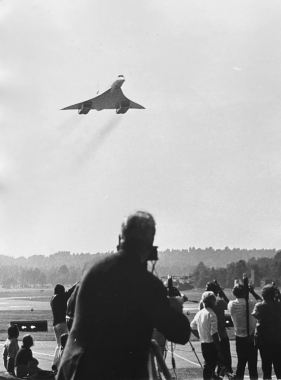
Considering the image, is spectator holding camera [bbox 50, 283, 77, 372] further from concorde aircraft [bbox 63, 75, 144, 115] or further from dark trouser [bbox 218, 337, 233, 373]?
concorde aircraft [bbox 63, 75, 144, 115]

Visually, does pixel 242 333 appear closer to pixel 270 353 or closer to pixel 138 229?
pixel 270 353

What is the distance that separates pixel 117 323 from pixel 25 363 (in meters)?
7.76

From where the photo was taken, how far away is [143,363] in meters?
3.27

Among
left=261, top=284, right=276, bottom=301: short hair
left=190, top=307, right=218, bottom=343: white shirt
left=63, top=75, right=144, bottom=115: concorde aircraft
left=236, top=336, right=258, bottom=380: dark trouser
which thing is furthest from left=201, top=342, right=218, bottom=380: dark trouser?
left=63, top=75, right=144, bottom=115: concorde aircraft

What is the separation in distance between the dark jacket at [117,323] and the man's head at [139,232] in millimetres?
140

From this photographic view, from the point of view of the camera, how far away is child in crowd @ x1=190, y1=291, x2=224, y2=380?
32.5 feet

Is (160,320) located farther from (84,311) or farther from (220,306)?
(220,306)

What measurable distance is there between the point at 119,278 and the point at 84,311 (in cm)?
25

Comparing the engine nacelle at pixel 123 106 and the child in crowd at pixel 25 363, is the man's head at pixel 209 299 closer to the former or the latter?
the child in crowd at pixel 25 363

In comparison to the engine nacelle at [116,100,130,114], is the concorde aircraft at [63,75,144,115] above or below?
above

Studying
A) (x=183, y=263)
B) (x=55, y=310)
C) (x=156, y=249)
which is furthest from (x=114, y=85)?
(x=183, y=263)

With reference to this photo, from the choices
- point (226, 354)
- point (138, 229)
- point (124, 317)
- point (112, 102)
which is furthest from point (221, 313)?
point (112, 102)

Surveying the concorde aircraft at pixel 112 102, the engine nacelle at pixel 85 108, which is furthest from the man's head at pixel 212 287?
the engine nacelle at pixel 85 108

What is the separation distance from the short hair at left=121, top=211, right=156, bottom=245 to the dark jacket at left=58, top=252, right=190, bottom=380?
0.17 meters
